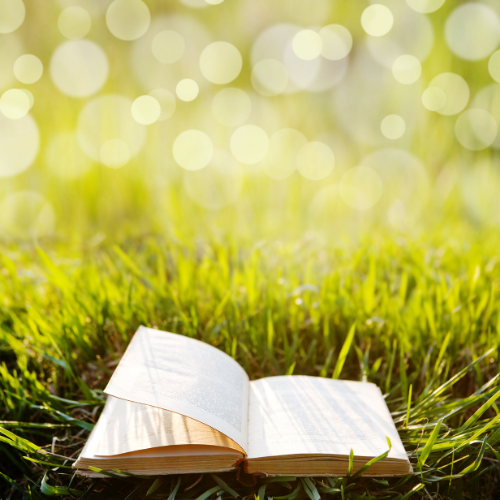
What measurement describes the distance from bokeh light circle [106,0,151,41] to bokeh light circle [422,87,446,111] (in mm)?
2107

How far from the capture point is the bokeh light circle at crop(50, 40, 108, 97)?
2.72 metres

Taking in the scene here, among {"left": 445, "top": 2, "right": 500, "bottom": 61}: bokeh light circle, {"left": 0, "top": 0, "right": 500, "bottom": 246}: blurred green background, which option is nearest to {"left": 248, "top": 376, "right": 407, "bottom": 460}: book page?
{"left": 0, "top": 0, "right": 500, "bottom": 246}: blurred green background

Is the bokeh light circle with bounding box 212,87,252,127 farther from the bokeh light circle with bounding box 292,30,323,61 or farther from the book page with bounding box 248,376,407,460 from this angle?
the book page with bounding box 248,376,407,460

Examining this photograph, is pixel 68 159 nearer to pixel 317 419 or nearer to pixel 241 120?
pixel 241 120

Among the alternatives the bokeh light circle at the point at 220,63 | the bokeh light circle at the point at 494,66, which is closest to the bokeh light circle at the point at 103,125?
the bokeh light circle at the point at 220,63

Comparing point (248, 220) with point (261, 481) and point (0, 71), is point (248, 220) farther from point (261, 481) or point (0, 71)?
point (0, 71)

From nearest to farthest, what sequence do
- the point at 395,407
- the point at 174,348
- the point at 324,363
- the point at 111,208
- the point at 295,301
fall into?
the point at 174,348 < the point at 395,407 < the point at 324,363 < the point at 295,301 < the point at 111,208

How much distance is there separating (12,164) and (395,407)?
109 inches

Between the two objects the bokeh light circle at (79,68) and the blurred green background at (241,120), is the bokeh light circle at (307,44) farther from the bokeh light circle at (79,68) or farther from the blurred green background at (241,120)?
the bokeh light circle at (79,68)

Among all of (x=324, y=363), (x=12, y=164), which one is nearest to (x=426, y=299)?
(x=324, y=363)

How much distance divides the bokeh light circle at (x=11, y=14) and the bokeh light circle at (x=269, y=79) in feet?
5.23

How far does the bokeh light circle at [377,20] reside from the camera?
3.14 meters

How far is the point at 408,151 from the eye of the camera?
3135mm

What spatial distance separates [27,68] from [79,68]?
1.40 ft
